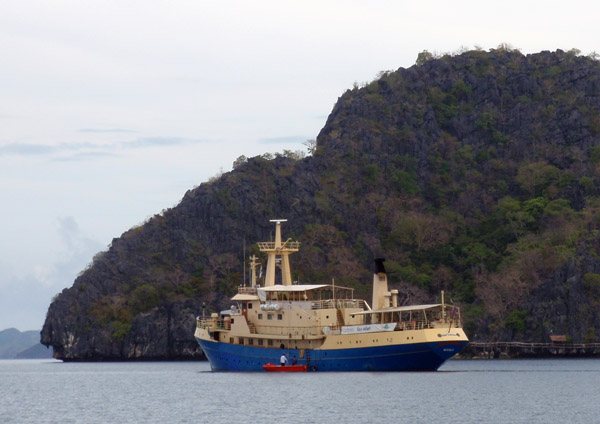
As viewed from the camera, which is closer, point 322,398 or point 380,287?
point 322,398

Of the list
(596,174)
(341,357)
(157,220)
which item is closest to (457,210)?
(596,174)

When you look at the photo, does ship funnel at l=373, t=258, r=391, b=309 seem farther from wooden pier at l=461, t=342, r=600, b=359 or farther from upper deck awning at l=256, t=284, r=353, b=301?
wooden pier at l=461, t=342, r=600, b=359

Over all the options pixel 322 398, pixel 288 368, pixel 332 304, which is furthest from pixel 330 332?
pixel 322 398

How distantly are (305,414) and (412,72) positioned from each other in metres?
123

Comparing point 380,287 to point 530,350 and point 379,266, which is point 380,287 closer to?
point 379,266

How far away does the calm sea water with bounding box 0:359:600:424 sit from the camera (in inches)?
1954

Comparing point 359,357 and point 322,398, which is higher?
point 359,357

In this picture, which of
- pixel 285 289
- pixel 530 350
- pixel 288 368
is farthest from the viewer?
pixel 530 350

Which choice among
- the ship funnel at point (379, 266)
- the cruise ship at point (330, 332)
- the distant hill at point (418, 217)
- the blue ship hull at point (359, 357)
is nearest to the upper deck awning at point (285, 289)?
the cruise ship at point (330, 332)

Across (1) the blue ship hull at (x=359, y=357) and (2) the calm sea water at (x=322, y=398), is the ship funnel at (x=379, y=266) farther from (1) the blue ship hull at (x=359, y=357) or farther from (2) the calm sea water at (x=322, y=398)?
(2) the calm sea water at (x=322, y=398)

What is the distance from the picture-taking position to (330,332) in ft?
235

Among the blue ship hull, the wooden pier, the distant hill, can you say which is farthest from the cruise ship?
the distant hill

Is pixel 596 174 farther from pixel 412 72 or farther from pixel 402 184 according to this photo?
pixel 412 72

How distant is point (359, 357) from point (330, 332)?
2.71 m
